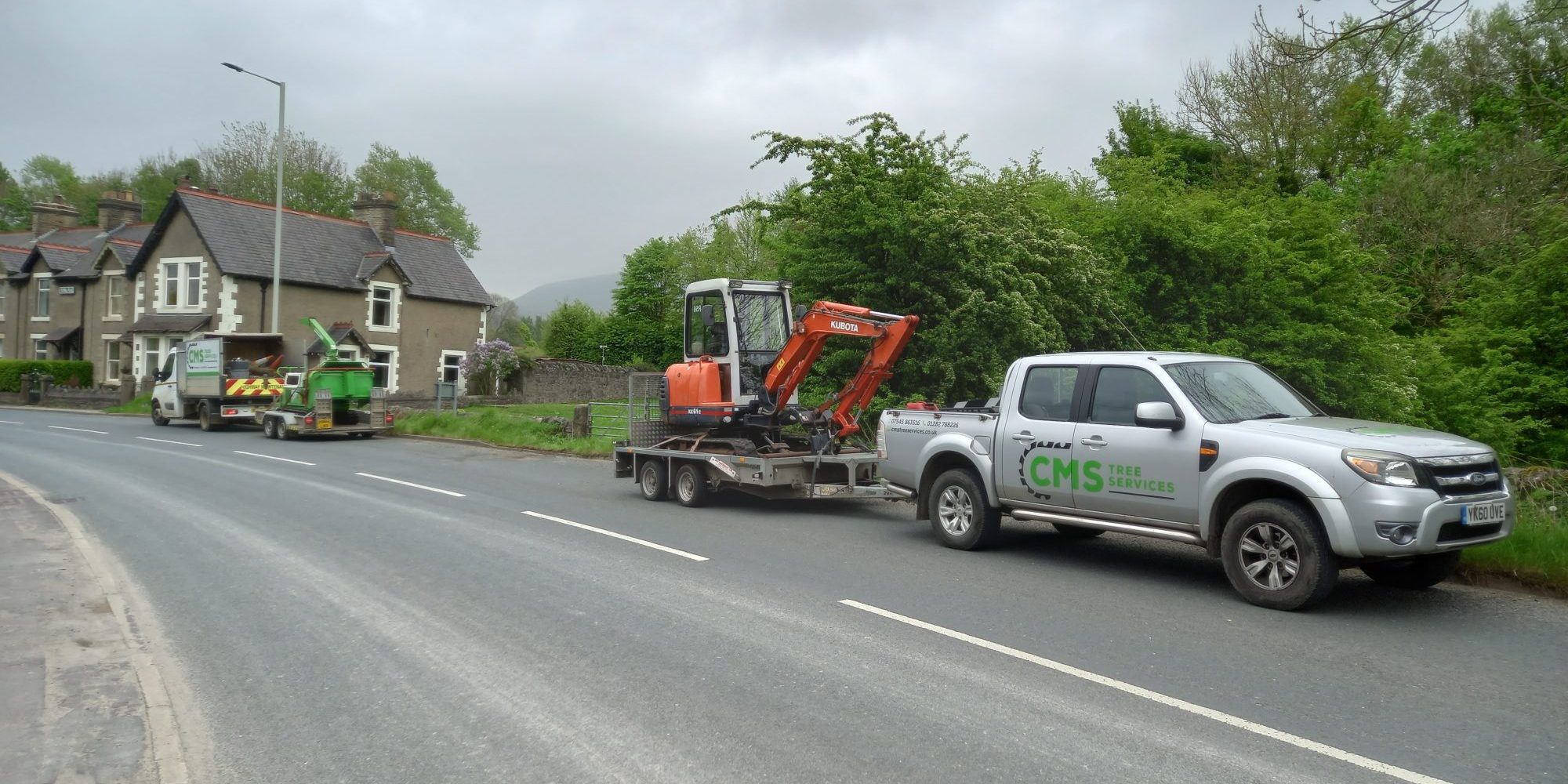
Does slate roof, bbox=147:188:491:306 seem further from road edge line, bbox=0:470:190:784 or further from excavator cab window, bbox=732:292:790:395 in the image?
road edge line, bbox=0:470:190:784

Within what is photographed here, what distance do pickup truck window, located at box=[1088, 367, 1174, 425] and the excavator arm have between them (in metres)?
3.89

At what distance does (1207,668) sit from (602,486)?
1137cm

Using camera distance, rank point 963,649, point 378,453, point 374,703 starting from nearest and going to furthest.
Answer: point 374,703, point 963,649, point 378,453

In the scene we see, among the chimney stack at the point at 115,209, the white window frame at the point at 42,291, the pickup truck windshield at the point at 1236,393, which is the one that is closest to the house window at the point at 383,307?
the chimney stack at the point at 115,209

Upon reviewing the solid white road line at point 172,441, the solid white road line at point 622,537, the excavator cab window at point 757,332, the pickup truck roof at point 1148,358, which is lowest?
the solid white road line at point 622,537

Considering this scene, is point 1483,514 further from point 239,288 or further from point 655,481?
point 239,288

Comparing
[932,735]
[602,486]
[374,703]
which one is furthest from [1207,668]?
[602,486]

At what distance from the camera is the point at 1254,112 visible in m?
34.2

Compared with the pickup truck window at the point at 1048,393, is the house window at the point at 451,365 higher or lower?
higher

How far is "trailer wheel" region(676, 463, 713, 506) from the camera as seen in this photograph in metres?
13.5

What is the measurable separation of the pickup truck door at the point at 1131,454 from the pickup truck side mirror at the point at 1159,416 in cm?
6

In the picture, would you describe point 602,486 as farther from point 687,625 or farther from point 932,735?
point 932,735

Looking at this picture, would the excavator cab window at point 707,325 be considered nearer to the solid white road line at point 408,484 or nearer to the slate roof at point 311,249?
the solid white road line at point 408,484

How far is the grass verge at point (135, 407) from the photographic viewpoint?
124ft
